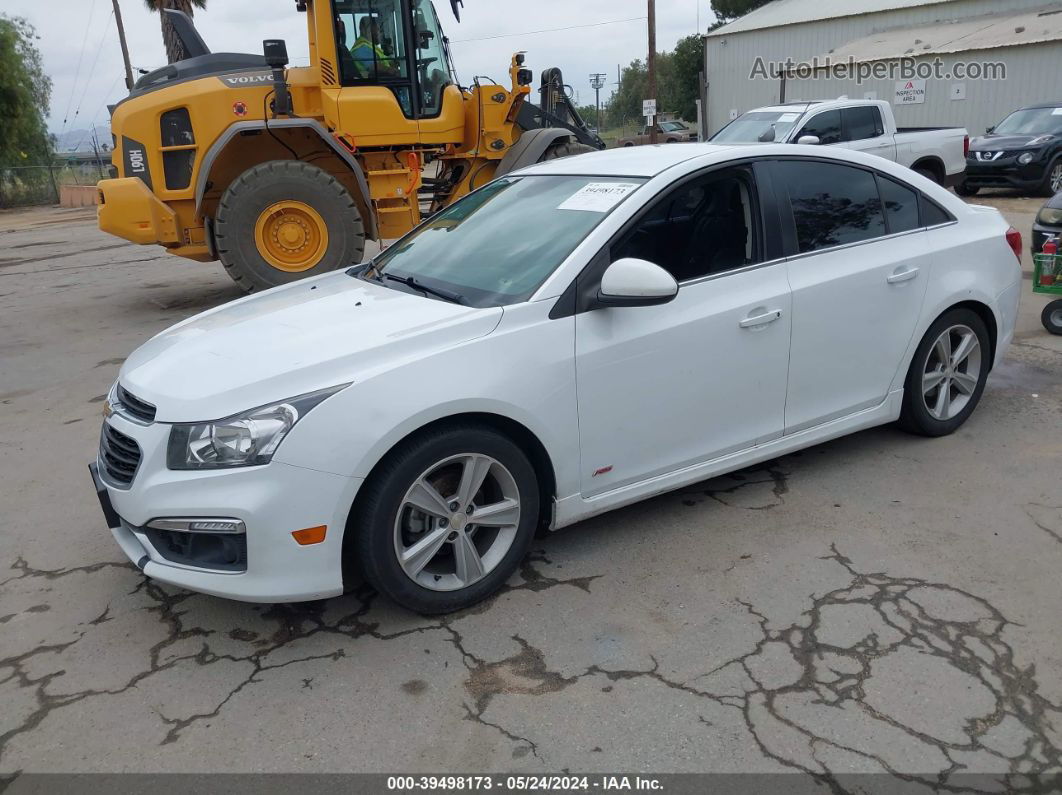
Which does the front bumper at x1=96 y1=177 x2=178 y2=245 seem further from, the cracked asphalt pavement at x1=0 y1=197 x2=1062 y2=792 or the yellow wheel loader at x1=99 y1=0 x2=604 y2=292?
the cracked asphalt pavement at x1=0 y1=197 x2=1062 y2=792

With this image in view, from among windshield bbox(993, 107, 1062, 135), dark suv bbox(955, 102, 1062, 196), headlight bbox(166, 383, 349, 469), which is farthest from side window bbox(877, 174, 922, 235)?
windshield bbox(993, 107, 1062, 135)

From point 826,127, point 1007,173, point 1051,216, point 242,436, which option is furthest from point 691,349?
point 1007,173

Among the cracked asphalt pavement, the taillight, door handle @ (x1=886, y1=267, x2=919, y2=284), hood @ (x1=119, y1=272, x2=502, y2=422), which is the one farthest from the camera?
the taillight

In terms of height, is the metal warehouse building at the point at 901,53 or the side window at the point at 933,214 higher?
the metal warehouse building at the point at 901,53

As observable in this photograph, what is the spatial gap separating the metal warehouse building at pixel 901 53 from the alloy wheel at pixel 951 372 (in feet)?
75.2

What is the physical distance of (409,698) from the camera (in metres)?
2.84

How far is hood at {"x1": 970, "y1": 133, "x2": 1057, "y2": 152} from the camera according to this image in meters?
16.1

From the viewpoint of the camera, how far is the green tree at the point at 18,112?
2938 cm

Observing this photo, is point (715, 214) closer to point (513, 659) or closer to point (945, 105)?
point (513, 659)

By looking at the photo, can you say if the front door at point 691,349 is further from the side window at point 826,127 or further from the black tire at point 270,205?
the side window at point 826,127

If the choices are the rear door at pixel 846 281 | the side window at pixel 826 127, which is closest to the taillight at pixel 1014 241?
the rear door at pixel 846 281

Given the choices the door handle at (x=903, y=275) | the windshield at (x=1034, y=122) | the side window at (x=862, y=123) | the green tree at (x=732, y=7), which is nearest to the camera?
the door handle at (x=903, y=275)

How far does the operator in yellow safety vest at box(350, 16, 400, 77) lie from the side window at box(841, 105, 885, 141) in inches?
274

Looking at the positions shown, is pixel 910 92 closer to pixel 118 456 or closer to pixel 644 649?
pixel 644 649
